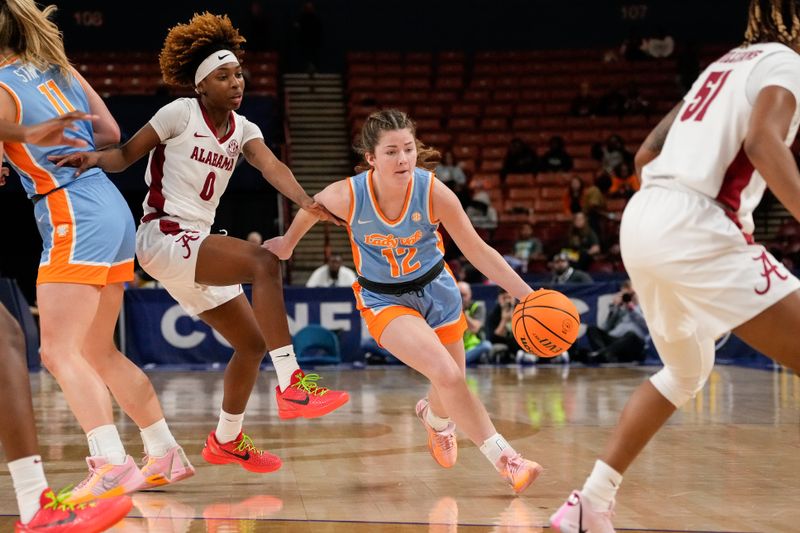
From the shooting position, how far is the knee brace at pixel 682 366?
3309 millimetres

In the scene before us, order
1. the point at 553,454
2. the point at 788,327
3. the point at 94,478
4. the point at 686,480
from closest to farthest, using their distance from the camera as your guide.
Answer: the point at 788,327
the point at 94,478
the point at 686,480
the point at 553,454

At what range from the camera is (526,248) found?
44.7 feet

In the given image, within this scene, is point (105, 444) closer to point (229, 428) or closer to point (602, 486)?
point (229, 428)

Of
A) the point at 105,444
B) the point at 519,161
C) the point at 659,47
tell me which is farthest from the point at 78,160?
the point at 659,47

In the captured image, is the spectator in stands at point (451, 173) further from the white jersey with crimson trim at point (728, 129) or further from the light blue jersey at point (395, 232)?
the white jersey with crimson trim at point (728, 129)

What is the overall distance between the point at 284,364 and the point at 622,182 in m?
11.8

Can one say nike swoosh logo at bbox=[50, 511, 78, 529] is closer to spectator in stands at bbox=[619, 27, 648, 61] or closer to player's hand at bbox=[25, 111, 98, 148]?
player's hand at bbox=[25, 111, 98, 148]

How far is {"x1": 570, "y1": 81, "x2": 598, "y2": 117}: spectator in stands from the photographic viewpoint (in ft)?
59.5

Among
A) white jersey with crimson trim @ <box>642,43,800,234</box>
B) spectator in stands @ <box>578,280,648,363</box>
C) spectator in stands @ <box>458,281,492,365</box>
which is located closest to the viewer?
white jersey with crimson trim @ <box>642,43,800,234</box>

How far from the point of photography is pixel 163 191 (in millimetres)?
4898

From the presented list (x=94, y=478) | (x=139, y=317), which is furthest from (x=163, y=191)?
(x=139, y=317)

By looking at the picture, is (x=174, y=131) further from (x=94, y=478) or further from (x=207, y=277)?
(x=94, y=478)

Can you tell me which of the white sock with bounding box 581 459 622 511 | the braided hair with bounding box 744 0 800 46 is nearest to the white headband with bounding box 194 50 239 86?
the braided hair with bounding box 744 0 800 46

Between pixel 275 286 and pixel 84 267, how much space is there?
3.42ft
